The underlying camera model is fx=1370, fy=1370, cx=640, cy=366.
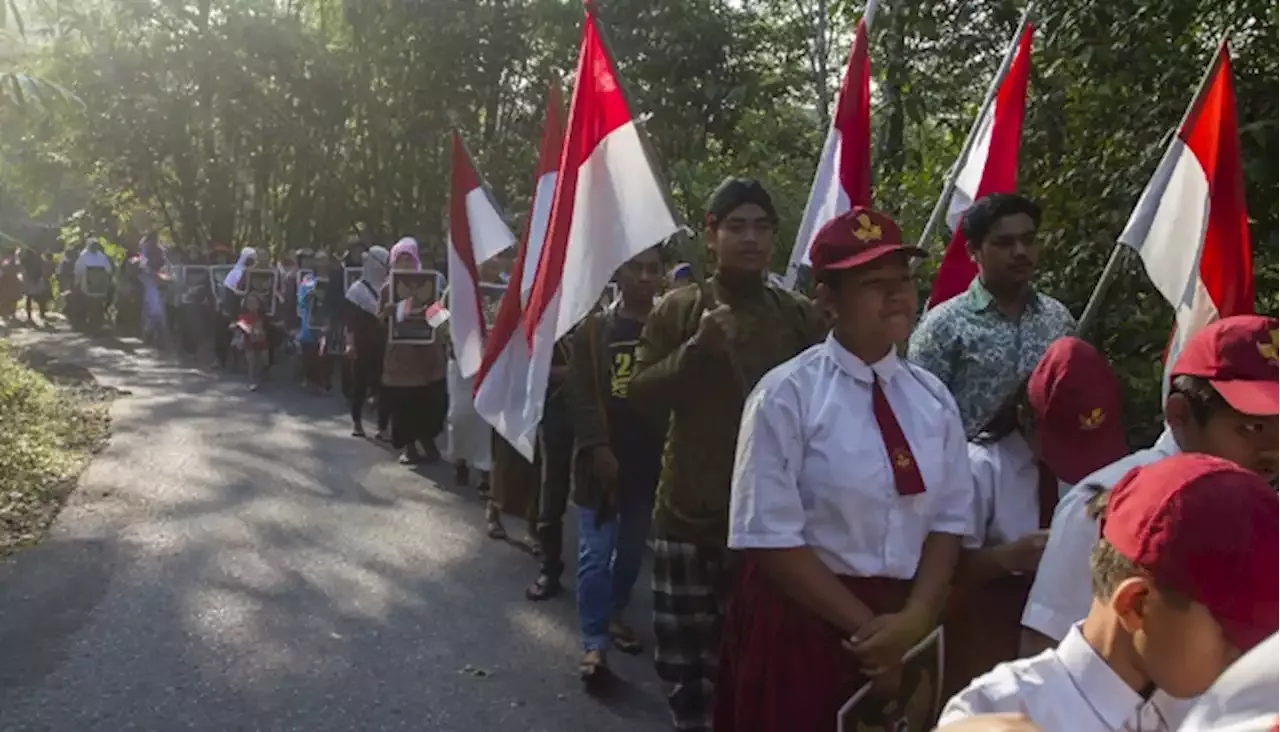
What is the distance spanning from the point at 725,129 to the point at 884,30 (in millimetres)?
8458

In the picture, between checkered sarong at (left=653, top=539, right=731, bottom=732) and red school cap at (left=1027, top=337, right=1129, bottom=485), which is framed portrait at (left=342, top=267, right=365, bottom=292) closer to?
checkered sarong at (left=653, top=539, right=731, bottom=732)

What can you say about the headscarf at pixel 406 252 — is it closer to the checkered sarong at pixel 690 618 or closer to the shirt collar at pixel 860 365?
the checkered sarong at pixel 690 618

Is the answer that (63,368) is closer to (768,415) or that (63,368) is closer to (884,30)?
(884,30)

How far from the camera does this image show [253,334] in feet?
54.6

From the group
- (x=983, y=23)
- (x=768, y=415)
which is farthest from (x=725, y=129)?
(x=768, y=415)

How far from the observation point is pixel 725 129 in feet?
53.3

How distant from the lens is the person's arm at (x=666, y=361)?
3.84 metres

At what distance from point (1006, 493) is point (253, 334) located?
1462 cm

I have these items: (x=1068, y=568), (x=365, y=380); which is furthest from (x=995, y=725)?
(x=365, y=380)

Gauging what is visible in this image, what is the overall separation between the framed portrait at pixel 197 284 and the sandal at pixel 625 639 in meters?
16.7

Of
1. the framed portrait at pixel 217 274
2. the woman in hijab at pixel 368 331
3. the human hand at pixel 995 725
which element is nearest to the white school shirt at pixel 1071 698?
the human hand at pixel 995 725

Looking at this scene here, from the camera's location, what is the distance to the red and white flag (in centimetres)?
411

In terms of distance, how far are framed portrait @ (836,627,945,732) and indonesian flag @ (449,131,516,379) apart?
4.47m

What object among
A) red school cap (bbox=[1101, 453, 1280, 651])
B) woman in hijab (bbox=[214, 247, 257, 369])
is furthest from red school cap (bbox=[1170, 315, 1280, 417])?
woman in hijab (bbox=[214, 247, 257, 369])
